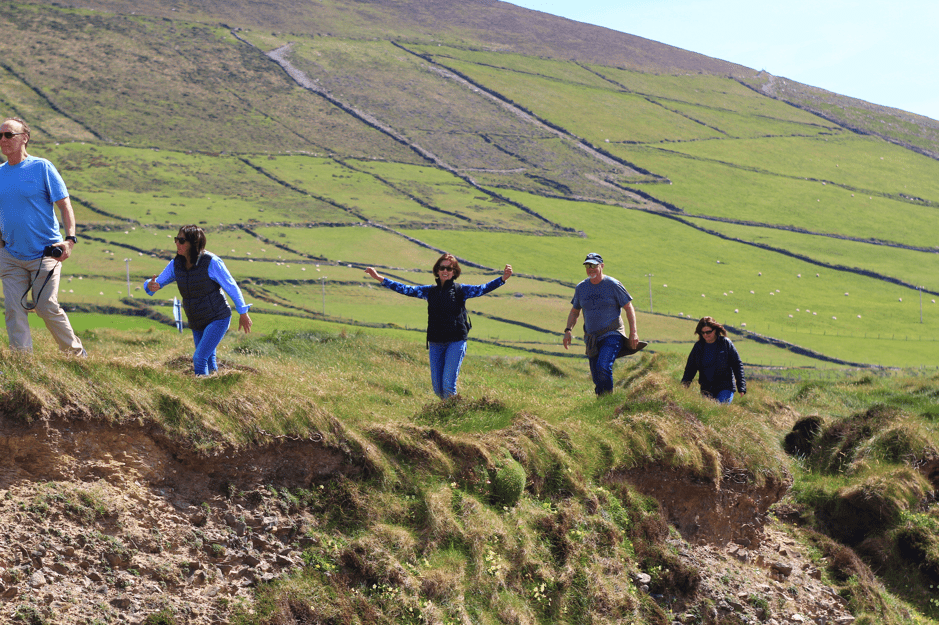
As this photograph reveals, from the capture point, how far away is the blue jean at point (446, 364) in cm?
1195

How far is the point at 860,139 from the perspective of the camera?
166500 mm

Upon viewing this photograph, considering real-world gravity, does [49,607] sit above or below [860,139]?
below

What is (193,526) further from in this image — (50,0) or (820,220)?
(50,0)

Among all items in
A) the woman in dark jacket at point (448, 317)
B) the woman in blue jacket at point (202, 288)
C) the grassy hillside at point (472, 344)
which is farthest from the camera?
the woman in dark jacket at point (448, 317)

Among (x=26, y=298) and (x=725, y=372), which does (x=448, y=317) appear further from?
(x=26, y=298)

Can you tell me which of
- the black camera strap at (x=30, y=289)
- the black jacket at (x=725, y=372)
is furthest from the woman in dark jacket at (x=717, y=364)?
the black camera strap at (x=30, y=289)

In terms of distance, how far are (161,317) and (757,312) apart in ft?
196

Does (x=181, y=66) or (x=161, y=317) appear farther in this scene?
(x=181, y=66)

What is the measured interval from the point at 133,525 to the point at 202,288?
335 centimetres

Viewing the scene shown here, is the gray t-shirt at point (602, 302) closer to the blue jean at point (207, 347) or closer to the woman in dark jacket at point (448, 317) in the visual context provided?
the woman in dark jacket at point (448, 317)

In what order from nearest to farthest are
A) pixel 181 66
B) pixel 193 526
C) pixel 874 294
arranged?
pixel 193 526
pixel 874 294
pixel 181 66

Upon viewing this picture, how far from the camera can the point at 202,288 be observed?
33.9 ft

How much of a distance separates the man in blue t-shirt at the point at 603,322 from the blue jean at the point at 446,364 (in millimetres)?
1990

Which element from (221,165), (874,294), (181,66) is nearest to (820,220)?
(874,294)
